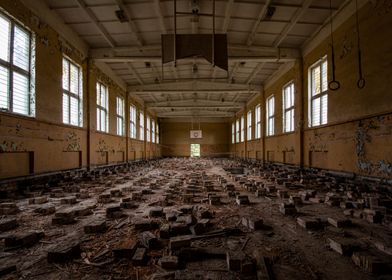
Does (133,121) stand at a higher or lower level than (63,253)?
higher

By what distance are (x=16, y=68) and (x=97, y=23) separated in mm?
2853

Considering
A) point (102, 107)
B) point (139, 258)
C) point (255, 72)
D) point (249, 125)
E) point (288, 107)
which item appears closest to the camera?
point (139, 258)

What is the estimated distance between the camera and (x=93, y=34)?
7789 millimetres

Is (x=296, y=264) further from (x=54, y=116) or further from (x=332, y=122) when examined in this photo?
(x=54, y=116)

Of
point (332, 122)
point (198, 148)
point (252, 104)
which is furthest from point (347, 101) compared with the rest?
point (198, 148)

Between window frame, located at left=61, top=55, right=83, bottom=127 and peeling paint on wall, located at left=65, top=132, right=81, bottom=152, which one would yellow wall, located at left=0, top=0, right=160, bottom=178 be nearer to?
peeling paint on wall, located at left=65, top=132, right=81, bottom=152

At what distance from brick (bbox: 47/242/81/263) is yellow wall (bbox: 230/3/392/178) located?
19.0ft


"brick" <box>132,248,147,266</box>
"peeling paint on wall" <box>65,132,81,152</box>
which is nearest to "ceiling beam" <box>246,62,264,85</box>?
"peeling paint on wall" <box>65,132,81,152</box>

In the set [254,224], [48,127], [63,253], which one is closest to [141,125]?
[48,127]

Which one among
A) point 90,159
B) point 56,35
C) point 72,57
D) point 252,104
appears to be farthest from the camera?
point 252,104

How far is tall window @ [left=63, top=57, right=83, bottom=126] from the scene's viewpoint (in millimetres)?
7297

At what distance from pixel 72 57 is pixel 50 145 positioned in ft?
10.3

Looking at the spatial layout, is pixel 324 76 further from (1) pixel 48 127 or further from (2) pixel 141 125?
(2) pixel 141 125

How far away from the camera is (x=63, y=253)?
1.84 metres
